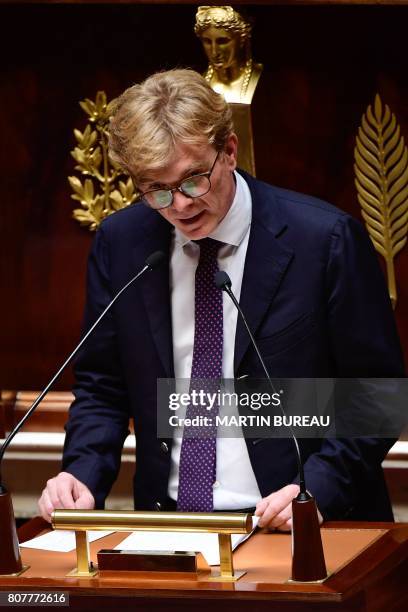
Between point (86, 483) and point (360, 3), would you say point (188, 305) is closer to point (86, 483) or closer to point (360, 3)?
point (86, 483)

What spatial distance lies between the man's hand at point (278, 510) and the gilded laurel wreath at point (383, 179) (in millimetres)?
1123

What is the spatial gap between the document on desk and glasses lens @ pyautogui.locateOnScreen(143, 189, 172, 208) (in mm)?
526

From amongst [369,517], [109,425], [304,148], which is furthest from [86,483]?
[304,148]

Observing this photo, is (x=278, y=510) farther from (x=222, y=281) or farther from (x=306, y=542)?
(x=222, y=281)

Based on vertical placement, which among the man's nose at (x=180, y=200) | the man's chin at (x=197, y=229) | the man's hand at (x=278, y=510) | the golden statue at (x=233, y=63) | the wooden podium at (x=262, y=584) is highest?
the golden statue at (x=233, y=63)

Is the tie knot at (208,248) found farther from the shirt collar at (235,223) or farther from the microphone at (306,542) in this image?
the microphone at (306,542)

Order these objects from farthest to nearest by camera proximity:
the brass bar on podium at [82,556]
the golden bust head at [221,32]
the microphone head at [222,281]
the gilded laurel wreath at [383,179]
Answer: the gilded laurel wreath at [383,179] → the golden bust head at [221,32] → the microphone head at [222,281] → the brass bar on podium at [82,556]

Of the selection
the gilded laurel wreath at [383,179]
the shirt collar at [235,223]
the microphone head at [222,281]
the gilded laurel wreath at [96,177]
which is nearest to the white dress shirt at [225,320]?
the shirt collar at [235,223]

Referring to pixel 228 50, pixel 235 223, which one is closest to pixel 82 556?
pixel 235 223

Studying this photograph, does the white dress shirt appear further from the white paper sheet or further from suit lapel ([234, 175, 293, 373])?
the white paper sheet

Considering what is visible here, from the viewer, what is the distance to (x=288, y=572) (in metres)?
1.86

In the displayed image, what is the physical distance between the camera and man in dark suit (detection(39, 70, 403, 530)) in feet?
7.19

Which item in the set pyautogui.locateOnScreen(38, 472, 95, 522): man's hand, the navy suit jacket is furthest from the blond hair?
pyautogui.locateOnScreen(38, 472, 95, 522): man's hand

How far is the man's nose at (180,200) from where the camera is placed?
217 centimetres
